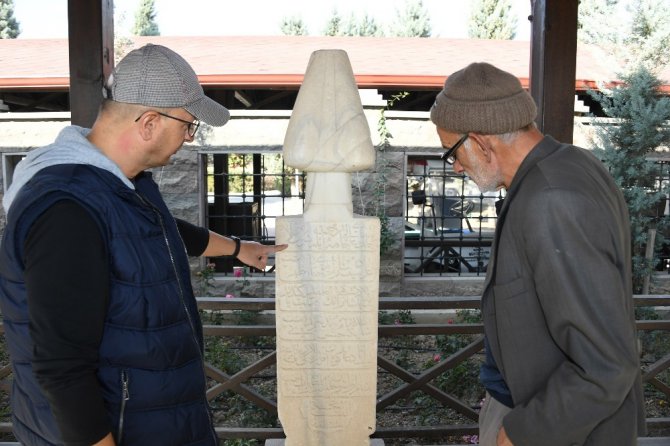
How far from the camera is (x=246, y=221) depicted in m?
8.80

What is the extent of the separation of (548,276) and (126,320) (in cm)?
95

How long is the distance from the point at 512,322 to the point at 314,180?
4.63ft

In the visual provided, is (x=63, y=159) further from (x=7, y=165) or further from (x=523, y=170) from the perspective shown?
(x=7, y=165)

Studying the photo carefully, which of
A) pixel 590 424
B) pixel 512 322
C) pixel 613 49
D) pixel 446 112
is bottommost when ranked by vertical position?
pixel 590 424

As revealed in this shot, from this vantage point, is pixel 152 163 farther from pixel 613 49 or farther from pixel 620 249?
pixel 613 49

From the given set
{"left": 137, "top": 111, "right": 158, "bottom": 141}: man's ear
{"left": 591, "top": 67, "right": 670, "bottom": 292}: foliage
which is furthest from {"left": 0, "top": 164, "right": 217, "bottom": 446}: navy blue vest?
{"left": 591, "top": 67, "right": 670, "bottom": 292}: foliage

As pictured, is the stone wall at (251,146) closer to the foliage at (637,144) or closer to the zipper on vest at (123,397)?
the foliage at (637,144)

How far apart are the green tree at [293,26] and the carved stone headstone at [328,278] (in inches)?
1331

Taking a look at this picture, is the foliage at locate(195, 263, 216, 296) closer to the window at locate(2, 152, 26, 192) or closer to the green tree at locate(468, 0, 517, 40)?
the window at locate(2, 152, 26, 192)

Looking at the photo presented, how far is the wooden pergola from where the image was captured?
2.65 meters

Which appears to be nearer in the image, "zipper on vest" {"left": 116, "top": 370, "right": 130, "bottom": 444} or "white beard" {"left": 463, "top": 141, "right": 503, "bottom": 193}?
"zipper on vest" {"left": 116, "top": 370, "right": 130, "bottom": 444}

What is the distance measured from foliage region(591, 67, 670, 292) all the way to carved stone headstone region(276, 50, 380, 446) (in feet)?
18.3

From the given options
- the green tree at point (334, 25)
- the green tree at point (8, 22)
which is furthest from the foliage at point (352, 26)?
the green tree at point (8, 22)

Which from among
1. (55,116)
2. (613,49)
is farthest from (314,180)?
(613,49)
